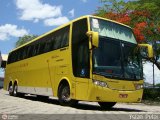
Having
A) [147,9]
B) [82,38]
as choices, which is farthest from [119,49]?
[147,9]

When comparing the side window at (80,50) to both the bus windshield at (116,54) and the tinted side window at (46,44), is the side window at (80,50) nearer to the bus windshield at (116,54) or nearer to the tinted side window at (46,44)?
the bus windshield at (116,54)

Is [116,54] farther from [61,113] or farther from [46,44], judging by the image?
[46,44]

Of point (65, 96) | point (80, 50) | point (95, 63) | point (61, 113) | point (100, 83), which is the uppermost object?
point (80, 50)

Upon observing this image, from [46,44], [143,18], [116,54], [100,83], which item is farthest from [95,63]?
[143,18]

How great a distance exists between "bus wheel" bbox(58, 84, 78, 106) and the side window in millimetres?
1197

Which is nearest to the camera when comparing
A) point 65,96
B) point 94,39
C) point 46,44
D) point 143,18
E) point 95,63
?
point 94,39

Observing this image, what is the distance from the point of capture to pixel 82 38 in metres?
16.0

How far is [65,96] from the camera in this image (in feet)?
56.5

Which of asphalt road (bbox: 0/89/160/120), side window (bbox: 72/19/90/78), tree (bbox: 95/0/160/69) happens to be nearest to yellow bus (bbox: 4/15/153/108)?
side window (bbox: 72/19/90/78)

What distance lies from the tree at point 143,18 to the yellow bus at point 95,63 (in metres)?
13.4

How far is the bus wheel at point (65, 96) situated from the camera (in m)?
16.7

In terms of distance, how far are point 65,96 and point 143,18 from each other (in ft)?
55.0

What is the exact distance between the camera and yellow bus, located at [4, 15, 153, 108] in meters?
15.2

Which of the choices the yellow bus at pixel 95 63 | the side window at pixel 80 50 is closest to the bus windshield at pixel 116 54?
the yellow bus at pixel 95 63
